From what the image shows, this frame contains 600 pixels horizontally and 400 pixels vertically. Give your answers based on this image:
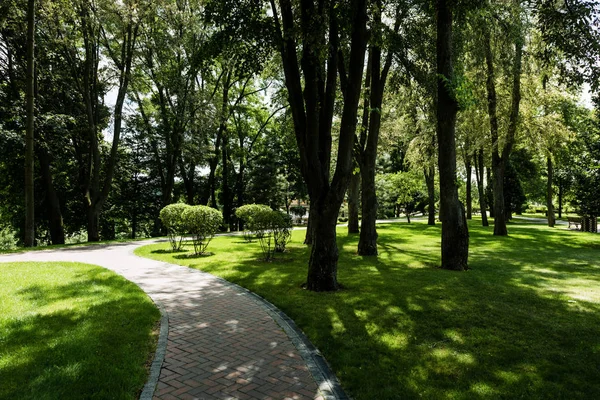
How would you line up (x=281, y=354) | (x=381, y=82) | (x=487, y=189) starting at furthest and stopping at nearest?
(x=487, y=189), (x=381, y=82), (x=281, y=354)

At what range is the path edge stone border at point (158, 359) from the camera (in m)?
3.82

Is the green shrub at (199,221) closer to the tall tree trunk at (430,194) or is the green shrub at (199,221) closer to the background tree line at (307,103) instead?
the background tree line at (307,103)

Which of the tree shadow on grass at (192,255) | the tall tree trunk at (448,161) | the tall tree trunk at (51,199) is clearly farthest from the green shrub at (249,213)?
the tall tree trunk at (51,199)

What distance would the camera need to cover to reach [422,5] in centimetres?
1107

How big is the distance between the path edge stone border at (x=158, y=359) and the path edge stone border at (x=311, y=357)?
1.68m

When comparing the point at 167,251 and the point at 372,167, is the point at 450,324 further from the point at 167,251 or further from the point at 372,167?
the point at 167,251

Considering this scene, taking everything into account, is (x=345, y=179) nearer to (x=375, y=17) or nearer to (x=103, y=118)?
(x=375, y=17)

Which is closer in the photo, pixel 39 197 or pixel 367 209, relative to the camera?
pixel 367 209

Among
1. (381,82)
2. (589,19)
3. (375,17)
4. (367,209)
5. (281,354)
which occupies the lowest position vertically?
(281,354)

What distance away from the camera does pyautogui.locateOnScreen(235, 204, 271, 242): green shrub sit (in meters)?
13.5

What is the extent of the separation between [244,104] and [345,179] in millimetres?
29719

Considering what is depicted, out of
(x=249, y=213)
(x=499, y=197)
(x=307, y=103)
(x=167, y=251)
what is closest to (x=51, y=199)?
(x=167, y=251)

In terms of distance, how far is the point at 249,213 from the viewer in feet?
52.9

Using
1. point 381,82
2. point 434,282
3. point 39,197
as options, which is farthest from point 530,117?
point 39,197
